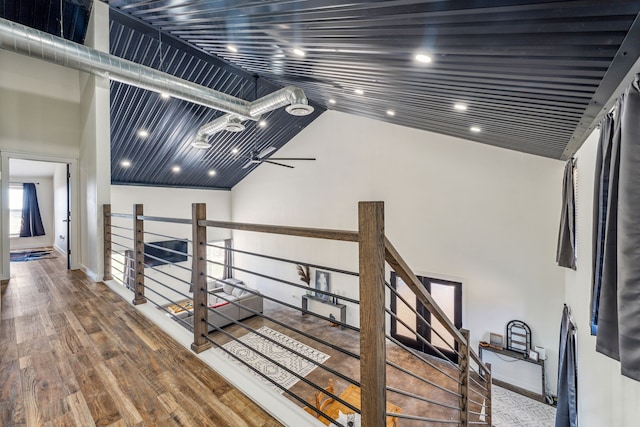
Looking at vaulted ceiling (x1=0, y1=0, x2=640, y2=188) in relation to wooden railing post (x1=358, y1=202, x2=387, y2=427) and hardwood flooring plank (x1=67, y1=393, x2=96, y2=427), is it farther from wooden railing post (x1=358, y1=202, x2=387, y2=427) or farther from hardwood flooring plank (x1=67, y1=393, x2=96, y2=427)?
hardwood flooring plank (x1=67, y1=393, x2=96, y2=427)

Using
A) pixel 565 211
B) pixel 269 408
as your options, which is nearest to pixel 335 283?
pixel 565 211

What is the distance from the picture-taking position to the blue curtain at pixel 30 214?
7.79 meters

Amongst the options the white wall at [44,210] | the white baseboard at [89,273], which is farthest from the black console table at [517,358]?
the white wall at [44,210]

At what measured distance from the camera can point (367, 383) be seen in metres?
Result: 1.02

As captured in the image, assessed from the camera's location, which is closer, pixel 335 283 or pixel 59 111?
pixel 59 111

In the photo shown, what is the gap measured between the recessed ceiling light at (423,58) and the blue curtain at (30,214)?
34.5 ft

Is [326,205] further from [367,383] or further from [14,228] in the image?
[14,228]

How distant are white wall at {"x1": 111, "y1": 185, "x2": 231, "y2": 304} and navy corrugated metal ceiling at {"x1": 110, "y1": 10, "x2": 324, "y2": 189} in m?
0.27

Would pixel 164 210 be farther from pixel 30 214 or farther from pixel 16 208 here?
pixel 16 208

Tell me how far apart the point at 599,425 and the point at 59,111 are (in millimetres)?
7522

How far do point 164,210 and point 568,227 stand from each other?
9.33m

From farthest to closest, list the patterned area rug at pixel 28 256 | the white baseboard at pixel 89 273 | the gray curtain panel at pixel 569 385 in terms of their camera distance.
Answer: the patterned area rug at pixel 28 256
the white baseboard at pixel 89 273
the gray curtain panel at pixel 569 385

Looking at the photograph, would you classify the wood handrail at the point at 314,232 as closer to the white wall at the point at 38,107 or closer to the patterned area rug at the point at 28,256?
the white wall at the point at 38,107

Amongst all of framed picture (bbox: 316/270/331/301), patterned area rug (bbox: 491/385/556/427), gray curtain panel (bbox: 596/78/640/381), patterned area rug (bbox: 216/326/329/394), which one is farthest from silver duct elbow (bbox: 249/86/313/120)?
patterned area rug (bbox: 491/385/556/427)
